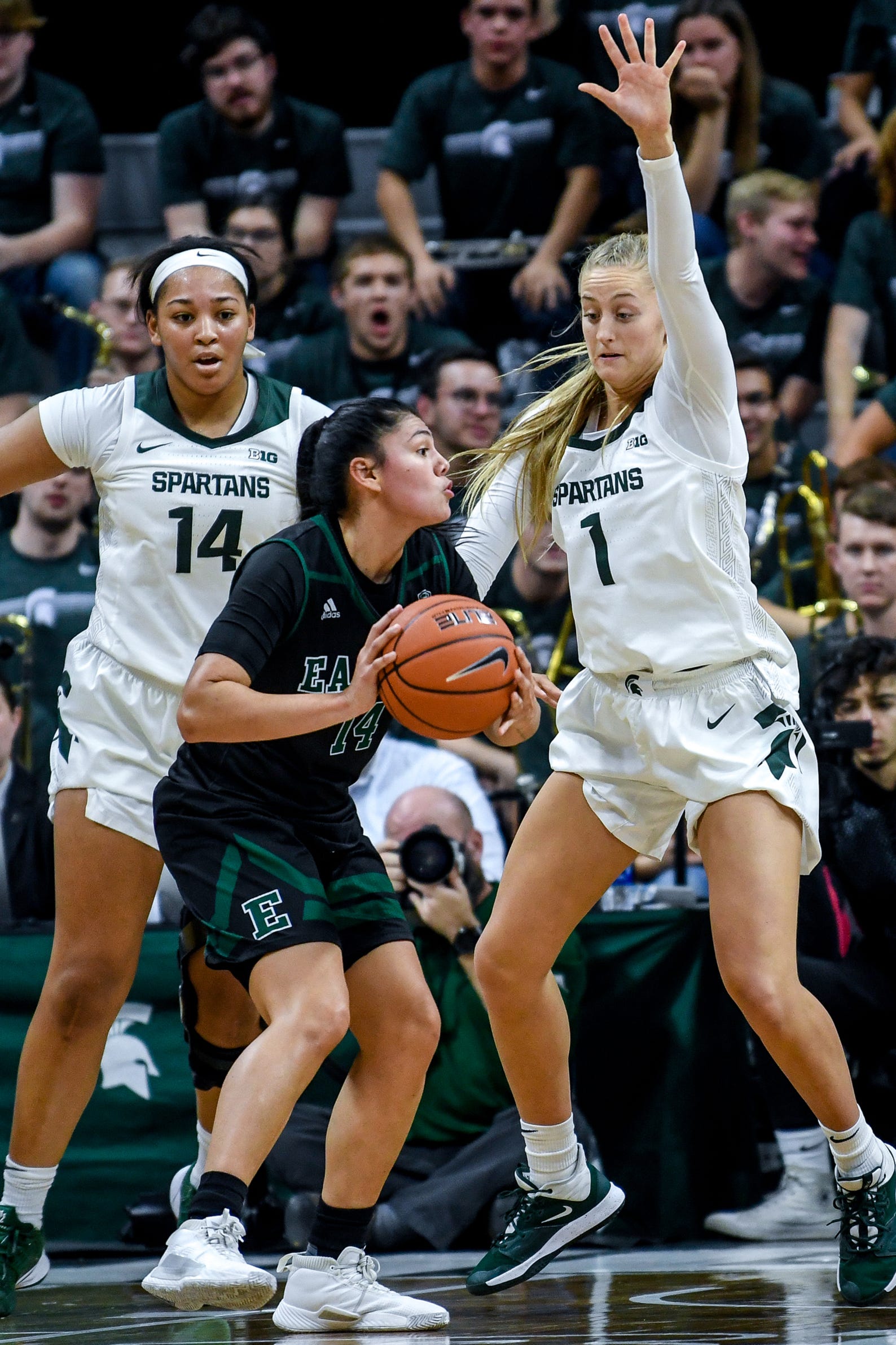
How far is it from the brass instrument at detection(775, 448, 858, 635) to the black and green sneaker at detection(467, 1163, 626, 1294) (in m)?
3.11

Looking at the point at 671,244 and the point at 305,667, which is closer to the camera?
the point at 671,244

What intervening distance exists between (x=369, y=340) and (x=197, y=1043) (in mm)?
4162

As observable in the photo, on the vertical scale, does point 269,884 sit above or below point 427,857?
above

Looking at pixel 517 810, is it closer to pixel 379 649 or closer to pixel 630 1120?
pixel 630 1120

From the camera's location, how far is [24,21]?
26.0 ft

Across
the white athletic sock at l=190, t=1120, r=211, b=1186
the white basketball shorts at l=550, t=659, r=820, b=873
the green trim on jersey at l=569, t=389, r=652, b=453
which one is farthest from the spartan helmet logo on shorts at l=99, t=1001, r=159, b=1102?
the green trim on jersey at l=569, t=389, r=652, b=453

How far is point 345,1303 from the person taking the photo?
315 cm

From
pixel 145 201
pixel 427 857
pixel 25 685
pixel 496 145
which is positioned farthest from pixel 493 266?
pixel 427 857

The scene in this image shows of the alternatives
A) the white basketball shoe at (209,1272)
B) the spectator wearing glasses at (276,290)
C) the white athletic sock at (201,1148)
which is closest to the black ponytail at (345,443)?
the white basketball shoe at (209,1272)

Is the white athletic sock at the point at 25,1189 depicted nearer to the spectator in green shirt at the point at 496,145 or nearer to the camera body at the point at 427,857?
the camera body at the point at 427,857

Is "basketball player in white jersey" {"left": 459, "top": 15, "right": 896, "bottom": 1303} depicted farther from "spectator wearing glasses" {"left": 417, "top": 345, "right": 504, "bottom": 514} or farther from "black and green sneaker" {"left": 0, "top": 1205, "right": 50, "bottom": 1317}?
"spectator wearing glasses" {"left": 417, "top": 345, "right": 504, "bottom": 514}

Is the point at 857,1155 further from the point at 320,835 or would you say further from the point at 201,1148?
the point at 201,1148

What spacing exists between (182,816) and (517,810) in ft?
8.17

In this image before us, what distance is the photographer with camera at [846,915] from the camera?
4.71 metres
